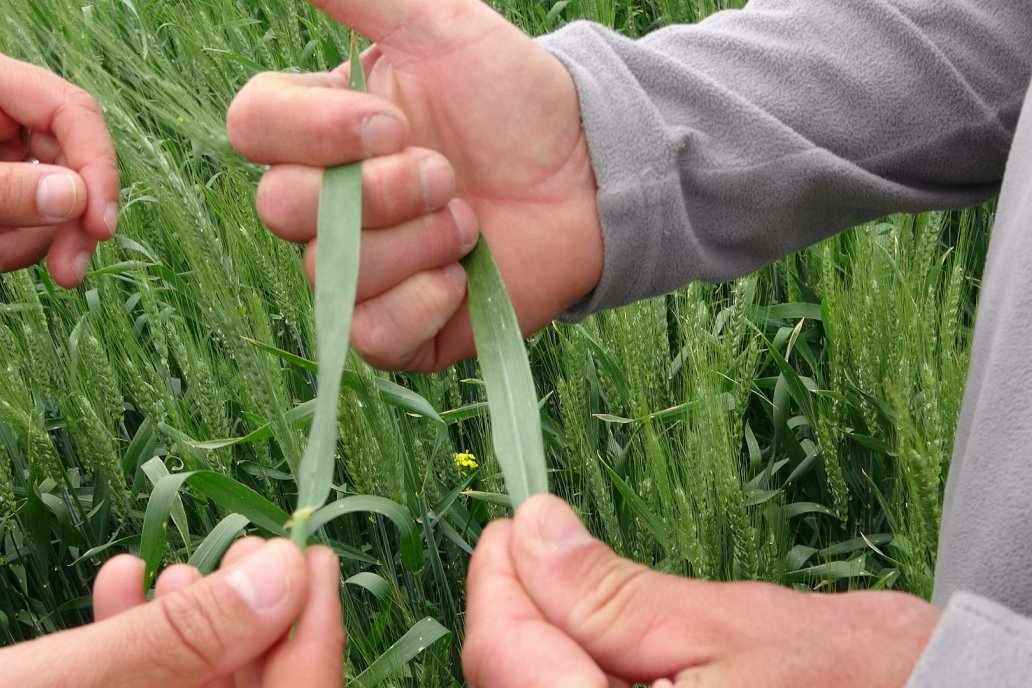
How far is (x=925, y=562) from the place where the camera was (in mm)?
928

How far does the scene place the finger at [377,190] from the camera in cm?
80

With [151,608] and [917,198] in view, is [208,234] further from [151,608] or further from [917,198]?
[917,198]

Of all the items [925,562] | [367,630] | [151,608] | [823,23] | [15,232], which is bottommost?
[367,630]

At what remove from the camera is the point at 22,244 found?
117 cm

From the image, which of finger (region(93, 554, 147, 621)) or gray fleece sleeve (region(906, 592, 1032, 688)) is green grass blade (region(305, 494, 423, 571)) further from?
gray fleece sleeve (region(906, 592, 1032, 688))

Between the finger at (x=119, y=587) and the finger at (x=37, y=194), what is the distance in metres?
0.50

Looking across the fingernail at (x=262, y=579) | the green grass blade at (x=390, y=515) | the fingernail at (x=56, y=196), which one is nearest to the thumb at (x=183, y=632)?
the fingernail at (x=262, y=579)

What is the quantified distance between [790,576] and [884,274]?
1.07 feet

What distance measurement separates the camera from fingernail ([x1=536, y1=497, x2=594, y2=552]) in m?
0.58

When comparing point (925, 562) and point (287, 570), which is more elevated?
point (287, 570)

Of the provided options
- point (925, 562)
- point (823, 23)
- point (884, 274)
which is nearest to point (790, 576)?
point (925, 562)

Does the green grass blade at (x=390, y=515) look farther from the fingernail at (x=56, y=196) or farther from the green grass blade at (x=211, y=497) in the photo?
the fingernail at (x=56, y=196)

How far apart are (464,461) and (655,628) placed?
0.73m

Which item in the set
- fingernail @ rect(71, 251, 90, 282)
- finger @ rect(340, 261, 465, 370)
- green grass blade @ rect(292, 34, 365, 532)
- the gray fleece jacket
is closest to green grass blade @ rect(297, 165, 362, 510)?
green grass blade @ rect(292, 34, 365, 532)
